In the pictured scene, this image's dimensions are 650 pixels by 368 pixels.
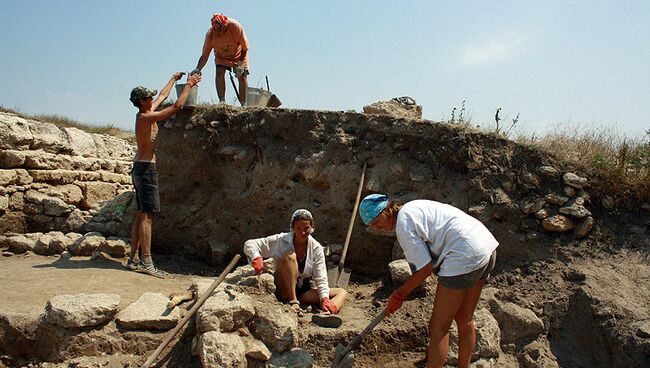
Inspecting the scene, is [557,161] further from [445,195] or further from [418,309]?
[418,309]

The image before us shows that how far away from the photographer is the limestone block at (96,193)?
7234 millimetres

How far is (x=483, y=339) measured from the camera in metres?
4.10

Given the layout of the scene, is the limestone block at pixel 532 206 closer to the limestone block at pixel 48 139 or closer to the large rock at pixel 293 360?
the large rock at pixel 293 360

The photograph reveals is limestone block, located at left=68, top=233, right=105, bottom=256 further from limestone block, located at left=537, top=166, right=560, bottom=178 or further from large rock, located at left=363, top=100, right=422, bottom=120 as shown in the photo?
limestone block, located at left=537, top=166, right=560, bottom=178

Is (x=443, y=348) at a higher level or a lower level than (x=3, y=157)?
lower

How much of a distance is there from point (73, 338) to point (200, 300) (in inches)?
41.5

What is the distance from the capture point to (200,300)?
4.14m

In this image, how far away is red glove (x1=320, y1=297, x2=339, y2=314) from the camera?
4.36 m

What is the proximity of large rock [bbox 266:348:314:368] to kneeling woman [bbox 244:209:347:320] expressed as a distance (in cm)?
52

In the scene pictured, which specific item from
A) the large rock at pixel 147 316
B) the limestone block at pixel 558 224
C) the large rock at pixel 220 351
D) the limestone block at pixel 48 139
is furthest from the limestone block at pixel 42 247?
the limestone block at pixel 558 224

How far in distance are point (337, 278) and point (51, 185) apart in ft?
15.1

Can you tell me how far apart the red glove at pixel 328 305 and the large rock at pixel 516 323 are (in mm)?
1592

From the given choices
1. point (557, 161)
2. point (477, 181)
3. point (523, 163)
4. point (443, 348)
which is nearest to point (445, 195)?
point (477, 181)

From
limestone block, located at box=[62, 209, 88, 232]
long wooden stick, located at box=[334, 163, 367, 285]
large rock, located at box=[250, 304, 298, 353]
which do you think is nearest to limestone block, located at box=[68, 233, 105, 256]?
limestone block, located at box=[62, 209, 88, 232]
